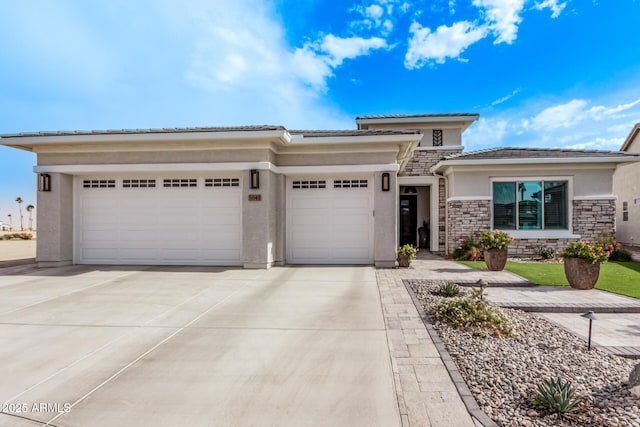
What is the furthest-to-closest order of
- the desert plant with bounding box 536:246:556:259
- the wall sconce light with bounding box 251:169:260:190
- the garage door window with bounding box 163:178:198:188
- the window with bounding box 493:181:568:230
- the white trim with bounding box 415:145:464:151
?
the white trim with bounding box 415:145:464:151, the window with bounding box 493:181:568:230, the desert plant with bounding box 536:246:556:259, the garage door window with bounding box 163:178:198:188, the wall sconce light with bounding box 251:169:260:190

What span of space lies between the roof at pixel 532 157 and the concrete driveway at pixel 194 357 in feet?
24.8

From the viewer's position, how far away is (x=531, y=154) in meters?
11.6

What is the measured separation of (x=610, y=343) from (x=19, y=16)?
13.7 meters

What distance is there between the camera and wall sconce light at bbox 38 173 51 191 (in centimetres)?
933

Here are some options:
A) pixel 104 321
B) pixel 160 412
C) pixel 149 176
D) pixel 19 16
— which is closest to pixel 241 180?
pixel 149 176

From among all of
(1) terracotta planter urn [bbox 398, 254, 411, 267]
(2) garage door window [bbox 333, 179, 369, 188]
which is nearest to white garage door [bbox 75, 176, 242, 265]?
(2) garage door window [bbox 333, 179, 369, 188]

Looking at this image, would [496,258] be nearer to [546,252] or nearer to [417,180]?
[546,252]

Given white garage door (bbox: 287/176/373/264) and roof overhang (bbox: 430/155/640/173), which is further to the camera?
roof overhang (bbox: 430/155/640/173)

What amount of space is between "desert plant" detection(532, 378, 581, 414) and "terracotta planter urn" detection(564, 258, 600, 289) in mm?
5570

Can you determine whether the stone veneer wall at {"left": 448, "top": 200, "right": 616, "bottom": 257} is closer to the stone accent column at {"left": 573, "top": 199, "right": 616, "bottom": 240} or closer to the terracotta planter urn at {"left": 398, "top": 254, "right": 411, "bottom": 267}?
the stone accent column at {"left": 573, "top": 199, "right": 616, "bottom": 240}

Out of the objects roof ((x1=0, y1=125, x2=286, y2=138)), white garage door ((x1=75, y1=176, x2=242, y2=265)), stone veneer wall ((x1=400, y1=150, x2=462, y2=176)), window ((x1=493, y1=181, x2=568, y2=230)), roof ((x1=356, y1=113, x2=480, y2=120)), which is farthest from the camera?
stone veneer wall ((x1=400, y1=150, x2=462, y2=176))

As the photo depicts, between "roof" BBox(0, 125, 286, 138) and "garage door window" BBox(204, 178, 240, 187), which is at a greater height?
"roof" BBox(0, 125, 286, 138)

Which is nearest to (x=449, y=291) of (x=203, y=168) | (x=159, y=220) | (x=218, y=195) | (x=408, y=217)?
(x=218, y=195)

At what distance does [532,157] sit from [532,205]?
175 centimetres
